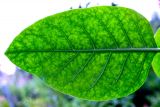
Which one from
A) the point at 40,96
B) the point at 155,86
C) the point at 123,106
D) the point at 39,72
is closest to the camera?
the point at 39,72

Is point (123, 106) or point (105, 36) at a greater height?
point (105, 36)

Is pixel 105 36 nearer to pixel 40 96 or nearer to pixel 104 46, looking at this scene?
pixel 104 46

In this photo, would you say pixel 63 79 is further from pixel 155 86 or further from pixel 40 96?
pixel 155 86

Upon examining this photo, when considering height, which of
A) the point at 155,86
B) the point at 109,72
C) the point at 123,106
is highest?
the point at 109,72

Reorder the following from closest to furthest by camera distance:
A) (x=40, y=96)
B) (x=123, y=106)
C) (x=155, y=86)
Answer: (x=123, y=106) < (x=40, y=96) < (x=155, y=86)

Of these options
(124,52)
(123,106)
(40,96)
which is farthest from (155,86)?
(124,52)

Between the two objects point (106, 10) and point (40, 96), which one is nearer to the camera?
point (106, 10)

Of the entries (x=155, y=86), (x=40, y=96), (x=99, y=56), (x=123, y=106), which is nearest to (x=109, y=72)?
(x=99, y=56)
